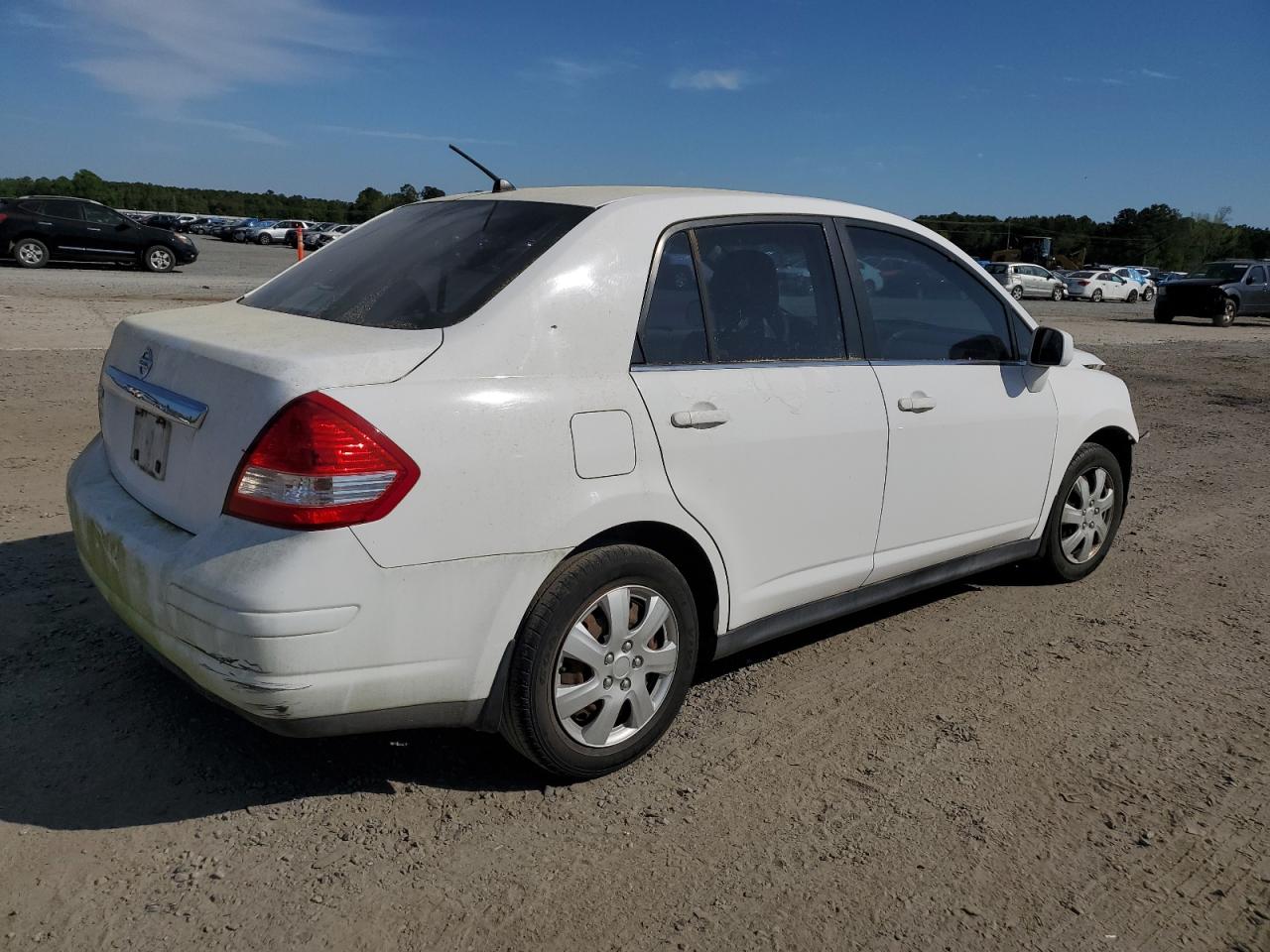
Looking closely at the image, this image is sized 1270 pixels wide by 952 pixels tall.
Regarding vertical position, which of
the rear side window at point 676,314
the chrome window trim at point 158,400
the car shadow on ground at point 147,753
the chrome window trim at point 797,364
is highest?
the rear side window at point 676,314

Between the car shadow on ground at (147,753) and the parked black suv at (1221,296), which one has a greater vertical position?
the parked black suv at (1221,296)

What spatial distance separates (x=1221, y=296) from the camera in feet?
86.8

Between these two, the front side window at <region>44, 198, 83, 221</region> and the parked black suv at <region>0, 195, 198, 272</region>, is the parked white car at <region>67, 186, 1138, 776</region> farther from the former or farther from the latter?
the front side window at <region>44, 198, 83, 221</region>

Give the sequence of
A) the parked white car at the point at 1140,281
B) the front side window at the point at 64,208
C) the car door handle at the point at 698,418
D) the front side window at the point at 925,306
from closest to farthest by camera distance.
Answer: the car door handle at the point at 698,418, the front side window at the point at 925,306, the front side window at the point at 64,208, the parked white car at the point at 1140,281

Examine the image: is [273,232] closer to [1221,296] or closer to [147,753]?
[1221,296]

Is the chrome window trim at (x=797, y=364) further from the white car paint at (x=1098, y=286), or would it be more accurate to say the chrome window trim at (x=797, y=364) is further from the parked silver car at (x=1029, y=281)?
the white car paint at (x=1098, y=286)

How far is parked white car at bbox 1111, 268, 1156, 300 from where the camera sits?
4400cm

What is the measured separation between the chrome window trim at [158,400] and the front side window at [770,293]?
5.04 feet

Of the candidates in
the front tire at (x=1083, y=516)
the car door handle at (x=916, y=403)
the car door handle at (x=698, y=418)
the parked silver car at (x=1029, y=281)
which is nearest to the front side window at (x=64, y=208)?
the front tire at (x=1083, y=516)

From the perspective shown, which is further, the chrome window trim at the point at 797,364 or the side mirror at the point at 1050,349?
the side mirror at the point at 1050,349

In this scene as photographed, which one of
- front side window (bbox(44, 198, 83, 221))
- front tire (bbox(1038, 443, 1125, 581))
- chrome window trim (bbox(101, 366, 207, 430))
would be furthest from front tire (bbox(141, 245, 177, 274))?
front tire (bbox(1038, 443, 1125, 581))

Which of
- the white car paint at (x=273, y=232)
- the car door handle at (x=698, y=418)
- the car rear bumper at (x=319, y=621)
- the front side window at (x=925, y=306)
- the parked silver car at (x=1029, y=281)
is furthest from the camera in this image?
the white car paint at (x=273, y=232)

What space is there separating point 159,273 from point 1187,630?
26.0 meters

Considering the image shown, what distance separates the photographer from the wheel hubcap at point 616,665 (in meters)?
3.01
